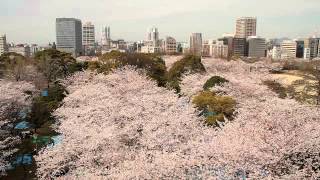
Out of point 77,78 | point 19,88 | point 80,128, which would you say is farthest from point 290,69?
point 80,128

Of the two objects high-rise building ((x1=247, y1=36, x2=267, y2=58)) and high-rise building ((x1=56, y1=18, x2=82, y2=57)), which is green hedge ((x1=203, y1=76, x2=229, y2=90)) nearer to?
high-rise building ((x1=247, y1=36, x2=267, y2=58))

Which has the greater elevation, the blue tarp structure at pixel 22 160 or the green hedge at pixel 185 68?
the green hedge at pixel 185 68

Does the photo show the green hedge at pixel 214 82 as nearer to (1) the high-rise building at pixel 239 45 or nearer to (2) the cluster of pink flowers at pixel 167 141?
(2) the cluster of pink flowers at pixel 167 141

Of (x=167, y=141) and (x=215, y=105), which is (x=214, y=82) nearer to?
(x=215, y=105)

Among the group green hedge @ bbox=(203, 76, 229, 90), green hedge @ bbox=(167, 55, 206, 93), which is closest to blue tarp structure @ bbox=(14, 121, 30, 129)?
green hedge @ bbox=(203, 76, 229, 90)

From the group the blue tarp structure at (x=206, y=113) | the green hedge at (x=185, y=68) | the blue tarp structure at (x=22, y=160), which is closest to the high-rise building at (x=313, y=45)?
the green hedge at (x=185, y=68)

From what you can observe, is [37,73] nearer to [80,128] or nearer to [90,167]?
[80,128]
